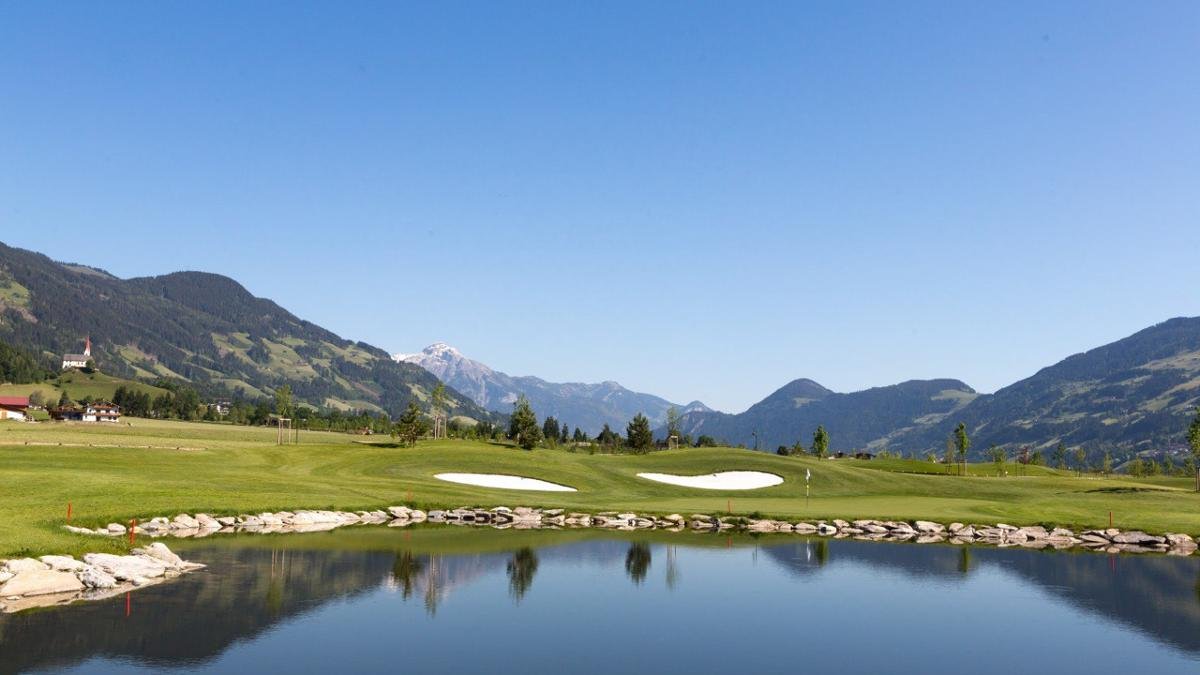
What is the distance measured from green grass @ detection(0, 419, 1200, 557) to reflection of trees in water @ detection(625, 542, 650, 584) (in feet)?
49.7

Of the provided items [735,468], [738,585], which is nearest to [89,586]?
[738,585]

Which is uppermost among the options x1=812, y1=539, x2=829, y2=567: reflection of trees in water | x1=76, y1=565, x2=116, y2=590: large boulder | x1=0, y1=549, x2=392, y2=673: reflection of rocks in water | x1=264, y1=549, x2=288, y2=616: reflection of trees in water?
x1=76, y1=565, x2=116, y2=590: large boulder

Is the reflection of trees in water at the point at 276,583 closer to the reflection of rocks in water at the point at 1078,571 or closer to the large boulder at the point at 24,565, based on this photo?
the large boulder at the point at 24,565

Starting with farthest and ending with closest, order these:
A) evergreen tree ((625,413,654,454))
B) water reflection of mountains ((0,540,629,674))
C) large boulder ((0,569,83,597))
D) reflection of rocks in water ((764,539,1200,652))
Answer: evergreen tree ((625,413,654,454))
reflection of rocks in water ((764,539,1200,652))
large boulder ((0,569,83,597))
water reflection of mountains ((0,540,629,674))

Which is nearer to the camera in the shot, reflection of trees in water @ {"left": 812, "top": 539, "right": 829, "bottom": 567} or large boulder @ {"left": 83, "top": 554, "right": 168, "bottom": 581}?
large boulder @ {"left": 83, "top": 554, "right": 168, "bottom": 581}

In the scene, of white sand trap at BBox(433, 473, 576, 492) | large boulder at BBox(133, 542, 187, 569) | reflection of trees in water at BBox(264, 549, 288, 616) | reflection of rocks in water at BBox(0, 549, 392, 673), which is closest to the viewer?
reflection of rocks in water at BBox(0, 549, 392, 673)

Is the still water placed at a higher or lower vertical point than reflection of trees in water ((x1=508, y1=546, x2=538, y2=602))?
higher

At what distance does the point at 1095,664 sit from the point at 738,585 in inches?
619

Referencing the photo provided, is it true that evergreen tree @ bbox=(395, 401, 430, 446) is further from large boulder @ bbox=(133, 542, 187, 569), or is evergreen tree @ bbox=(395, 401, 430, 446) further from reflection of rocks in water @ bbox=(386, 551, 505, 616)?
large boulder @ bbox=(133, 542, 187, 569)

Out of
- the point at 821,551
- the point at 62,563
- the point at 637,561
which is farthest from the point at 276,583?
the point at 821,551

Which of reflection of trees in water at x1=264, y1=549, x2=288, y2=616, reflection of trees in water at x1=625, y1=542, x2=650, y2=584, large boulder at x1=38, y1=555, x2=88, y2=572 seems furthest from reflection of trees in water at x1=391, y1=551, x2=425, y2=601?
large boulder at x1=38, y1=555, x2=88, y2=572

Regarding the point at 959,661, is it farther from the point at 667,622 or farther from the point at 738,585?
the point at 738,585

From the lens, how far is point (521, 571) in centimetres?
4178

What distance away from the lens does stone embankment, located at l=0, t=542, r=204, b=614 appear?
30406 millimetres
